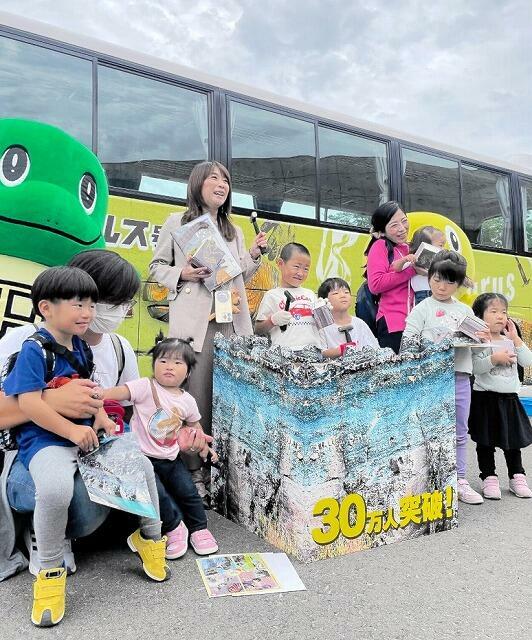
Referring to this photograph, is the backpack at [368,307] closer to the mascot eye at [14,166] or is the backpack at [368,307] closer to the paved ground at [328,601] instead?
the paved ground at [328,601]

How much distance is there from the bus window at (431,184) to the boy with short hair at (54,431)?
4.77m

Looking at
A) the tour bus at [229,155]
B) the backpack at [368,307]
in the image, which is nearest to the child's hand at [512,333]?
the backpack at [368,307]

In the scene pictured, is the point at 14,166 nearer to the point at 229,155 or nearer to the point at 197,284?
the point at 197,284

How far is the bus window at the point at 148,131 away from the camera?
436 centimetres

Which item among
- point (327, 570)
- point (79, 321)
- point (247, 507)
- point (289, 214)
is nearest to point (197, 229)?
point (79, 321)

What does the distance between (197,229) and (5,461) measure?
4.80ft

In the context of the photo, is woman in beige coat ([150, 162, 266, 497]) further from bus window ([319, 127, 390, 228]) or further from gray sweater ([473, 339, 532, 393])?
bus window ([319, 127, 390, 228])

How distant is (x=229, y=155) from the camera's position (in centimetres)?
495

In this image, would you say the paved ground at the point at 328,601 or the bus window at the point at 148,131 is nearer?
the paved ground at the point at 328,601

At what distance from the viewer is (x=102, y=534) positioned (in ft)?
8.84

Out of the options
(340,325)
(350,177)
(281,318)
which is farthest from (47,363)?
(350,177)

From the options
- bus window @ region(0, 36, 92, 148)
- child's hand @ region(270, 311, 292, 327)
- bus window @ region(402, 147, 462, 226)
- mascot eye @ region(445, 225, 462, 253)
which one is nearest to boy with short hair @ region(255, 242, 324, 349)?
child's hand @ region(270, 311, 292, 327)

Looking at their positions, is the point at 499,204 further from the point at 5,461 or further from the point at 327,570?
the point at 5,461

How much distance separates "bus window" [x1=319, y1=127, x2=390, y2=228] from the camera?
553 centimetres
